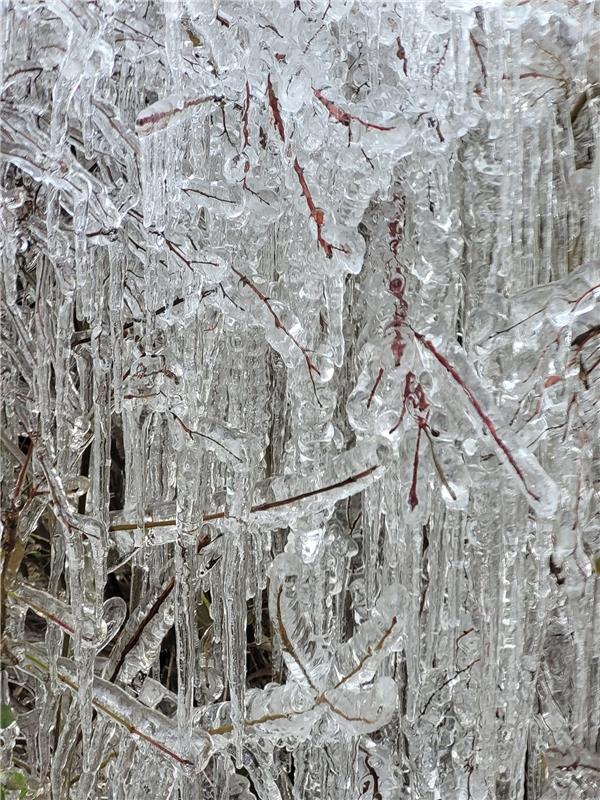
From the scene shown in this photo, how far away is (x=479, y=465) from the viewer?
841mm

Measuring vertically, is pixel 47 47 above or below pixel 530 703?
above

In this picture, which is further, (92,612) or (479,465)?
(92,612)

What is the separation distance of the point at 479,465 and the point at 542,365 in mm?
136

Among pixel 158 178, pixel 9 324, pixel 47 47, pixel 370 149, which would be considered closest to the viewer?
pixel 370 149

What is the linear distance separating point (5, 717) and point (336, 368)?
744 millimetres

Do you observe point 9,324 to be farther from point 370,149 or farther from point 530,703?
point 530,703

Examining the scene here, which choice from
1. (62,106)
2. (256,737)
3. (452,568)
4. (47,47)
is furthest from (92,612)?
(47,47)

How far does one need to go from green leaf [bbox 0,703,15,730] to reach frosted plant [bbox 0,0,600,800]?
10 cm

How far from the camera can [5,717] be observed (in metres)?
1.10

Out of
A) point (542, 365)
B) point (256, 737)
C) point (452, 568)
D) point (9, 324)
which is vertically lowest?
point (256, 737)

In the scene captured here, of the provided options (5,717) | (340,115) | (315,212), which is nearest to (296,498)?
(315,212)

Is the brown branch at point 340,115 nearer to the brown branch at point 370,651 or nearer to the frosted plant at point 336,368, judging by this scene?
the frosted plant at point 336,368

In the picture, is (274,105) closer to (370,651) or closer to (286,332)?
(286,332)

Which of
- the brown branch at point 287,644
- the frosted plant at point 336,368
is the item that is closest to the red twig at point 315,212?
the frosted plant at point 336,368
